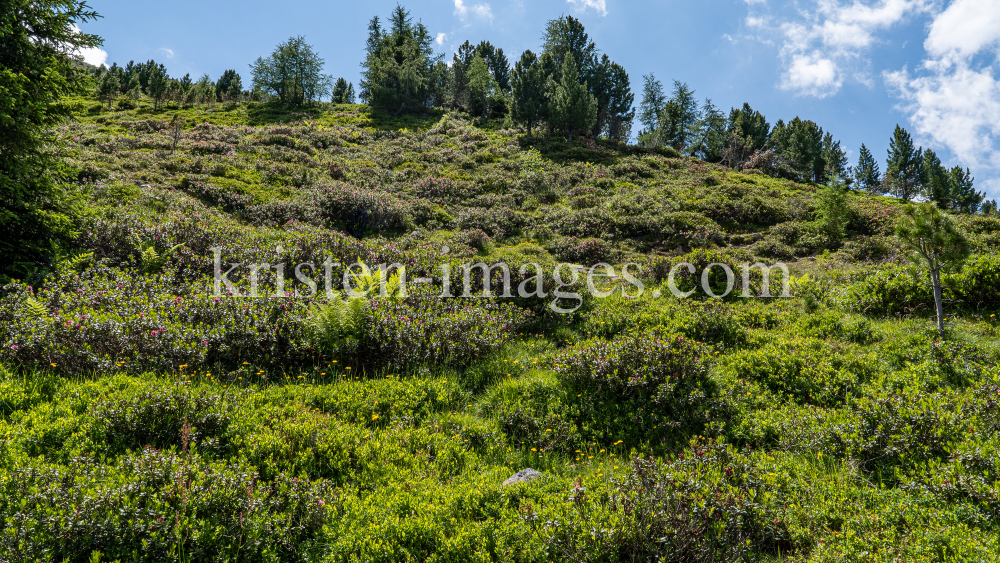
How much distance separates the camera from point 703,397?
5996mm

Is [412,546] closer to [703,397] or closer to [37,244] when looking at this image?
[703,397]

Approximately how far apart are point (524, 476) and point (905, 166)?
304ft

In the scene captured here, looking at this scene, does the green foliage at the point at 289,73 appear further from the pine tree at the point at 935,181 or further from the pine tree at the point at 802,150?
the pine tree at the point at 935,181

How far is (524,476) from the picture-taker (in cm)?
464

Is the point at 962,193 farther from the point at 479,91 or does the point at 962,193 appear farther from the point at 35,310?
the point at 35,310

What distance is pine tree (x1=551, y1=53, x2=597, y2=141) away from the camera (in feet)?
144

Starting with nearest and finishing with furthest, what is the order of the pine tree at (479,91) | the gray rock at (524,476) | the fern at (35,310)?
the gray rock at (524,476) → the fern at (35,310) → the pine tree at (479,91)

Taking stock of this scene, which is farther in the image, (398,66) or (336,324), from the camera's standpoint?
(398,66)

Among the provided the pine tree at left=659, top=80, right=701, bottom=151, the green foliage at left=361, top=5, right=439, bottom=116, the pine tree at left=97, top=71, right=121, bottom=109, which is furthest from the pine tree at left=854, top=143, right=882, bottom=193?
the pine tree at left=97, top=71, right=121, bottom=109

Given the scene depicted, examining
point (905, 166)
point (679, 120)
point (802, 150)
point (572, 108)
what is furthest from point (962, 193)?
point (572, 108)

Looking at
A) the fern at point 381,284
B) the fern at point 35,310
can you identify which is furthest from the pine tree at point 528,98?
the fern at point 35,310

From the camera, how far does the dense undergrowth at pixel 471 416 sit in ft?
11.5

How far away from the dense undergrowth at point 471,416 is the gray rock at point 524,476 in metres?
0.13

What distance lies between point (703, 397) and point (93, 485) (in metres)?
6.84
